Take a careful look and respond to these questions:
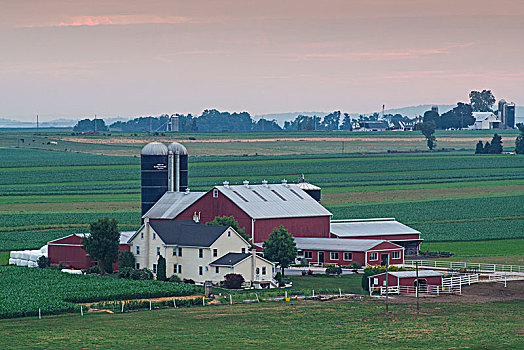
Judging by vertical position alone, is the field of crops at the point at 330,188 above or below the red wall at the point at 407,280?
above

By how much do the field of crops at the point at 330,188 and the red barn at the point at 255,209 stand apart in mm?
9898

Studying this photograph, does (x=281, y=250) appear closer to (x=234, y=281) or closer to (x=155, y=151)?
(x=234, y=281)

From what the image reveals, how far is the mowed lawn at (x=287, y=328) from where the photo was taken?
49.9 m

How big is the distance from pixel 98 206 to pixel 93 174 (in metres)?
40.4

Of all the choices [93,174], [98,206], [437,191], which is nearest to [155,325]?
[98,206]

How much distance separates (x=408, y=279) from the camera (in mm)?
69750

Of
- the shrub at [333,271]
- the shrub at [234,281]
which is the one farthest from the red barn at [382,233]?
the shrub at [234,281]

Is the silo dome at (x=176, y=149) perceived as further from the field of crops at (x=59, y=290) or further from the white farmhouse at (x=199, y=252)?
the field of crops at (x=59, y=290)

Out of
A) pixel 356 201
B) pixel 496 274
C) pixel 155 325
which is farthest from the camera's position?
pixel 356 201

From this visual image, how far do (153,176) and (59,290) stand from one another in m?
28.6

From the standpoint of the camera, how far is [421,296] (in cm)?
6838

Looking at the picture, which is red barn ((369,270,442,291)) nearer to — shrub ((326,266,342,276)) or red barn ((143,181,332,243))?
shrub ((326,266,342,276))

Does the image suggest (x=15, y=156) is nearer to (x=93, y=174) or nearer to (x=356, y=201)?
(x=93, y=174)

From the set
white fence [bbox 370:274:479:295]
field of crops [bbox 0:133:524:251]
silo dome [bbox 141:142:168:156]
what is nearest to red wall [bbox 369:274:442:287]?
white fence [bbox 370:274:479:295]
